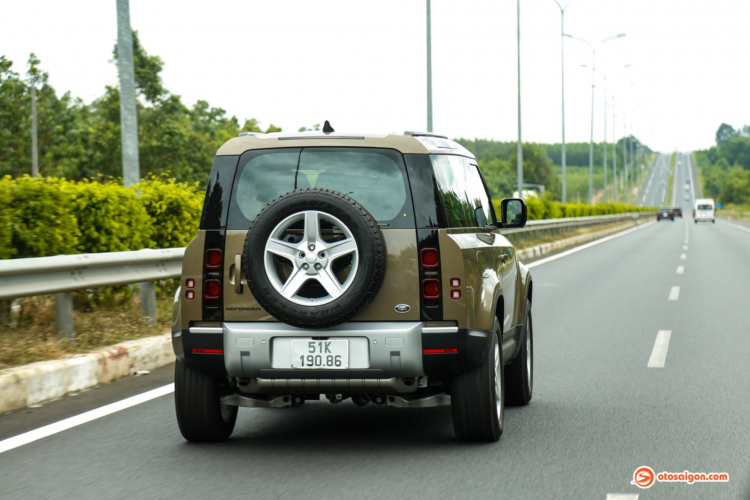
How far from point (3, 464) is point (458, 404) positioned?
8.13ft

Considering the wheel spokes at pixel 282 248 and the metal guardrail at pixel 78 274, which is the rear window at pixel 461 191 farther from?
the metal guardrail at pixel 78 274

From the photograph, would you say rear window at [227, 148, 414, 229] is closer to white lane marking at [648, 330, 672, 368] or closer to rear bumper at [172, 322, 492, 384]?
rear bumper at [172, 322, 492, 384]

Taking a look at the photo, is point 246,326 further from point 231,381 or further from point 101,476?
point 101,476

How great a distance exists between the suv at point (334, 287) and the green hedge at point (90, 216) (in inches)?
142

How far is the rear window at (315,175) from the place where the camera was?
538 centimetres

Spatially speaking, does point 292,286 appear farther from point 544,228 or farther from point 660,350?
point 544,228

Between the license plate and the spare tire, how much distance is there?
0.39 feet

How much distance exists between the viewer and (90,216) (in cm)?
972

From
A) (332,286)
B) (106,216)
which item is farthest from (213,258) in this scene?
(106,216)

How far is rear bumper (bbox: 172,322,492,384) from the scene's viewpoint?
5160mm

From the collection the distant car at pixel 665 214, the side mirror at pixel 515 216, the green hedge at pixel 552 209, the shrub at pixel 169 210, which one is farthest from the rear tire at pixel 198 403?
the distant car at pixel 665 214

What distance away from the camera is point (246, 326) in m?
5.24

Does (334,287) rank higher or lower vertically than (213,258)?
lower

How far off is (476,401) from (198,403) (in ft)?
5.17
